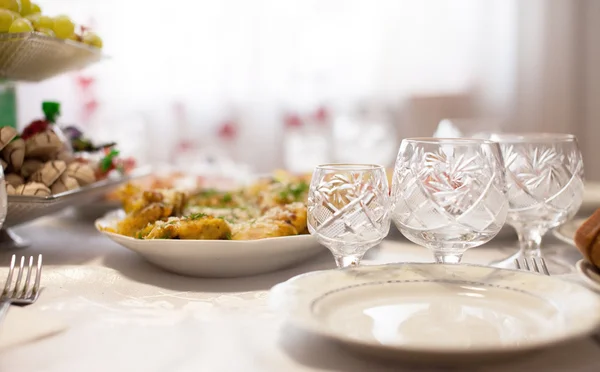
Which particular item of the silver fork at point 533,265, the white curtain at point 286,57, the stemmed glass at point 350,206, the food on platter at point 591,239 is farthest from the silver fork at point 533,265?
the white curtain at point 286,57

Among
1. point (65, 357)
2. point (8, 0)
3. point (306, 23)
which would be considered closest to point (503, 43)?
point (306, 23)

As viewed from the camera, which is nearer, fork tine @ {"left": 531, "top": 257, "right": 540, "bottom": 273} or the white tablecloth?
the white tablecloth

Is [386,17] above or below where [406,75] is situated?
above

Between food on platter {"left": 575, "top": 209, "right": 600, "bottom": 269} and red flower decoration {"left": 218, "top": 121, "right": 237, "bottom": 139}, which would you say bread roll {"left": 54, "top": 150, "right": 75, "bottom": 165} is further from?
red flower decoration {"left": 218, "top": 121, "right": 237, "bottom": 139}

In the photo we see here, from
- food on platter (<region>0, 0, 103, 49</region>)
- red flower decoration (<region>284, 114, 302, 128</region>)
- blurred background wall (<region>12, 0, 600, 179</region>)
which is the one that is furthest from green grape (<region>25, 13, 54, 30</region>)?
red flower decoration (<region>284, 114, 302, 128</region>)

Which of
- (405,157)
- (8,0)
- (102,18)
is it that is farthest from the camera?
(102,18)

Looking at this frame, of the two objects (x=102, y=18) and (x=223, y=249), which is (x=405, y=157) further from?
(x=102, y=18)

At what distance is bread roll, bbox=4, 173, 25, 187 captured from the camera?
955 mm

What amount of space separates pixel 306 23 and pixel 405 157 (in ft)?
8.24

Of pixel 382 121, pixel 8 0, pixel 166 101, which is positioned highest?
pixel 8 0

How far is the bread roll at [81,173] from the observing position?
1.03 meters

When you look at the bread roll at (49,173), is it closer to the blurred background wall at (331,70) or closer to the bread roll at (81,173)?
the bread roll at (81,173)

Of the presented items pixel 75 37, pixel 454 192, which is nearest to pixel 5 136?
pixel 75 37

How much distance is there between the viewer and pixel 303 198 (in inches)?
43.4
